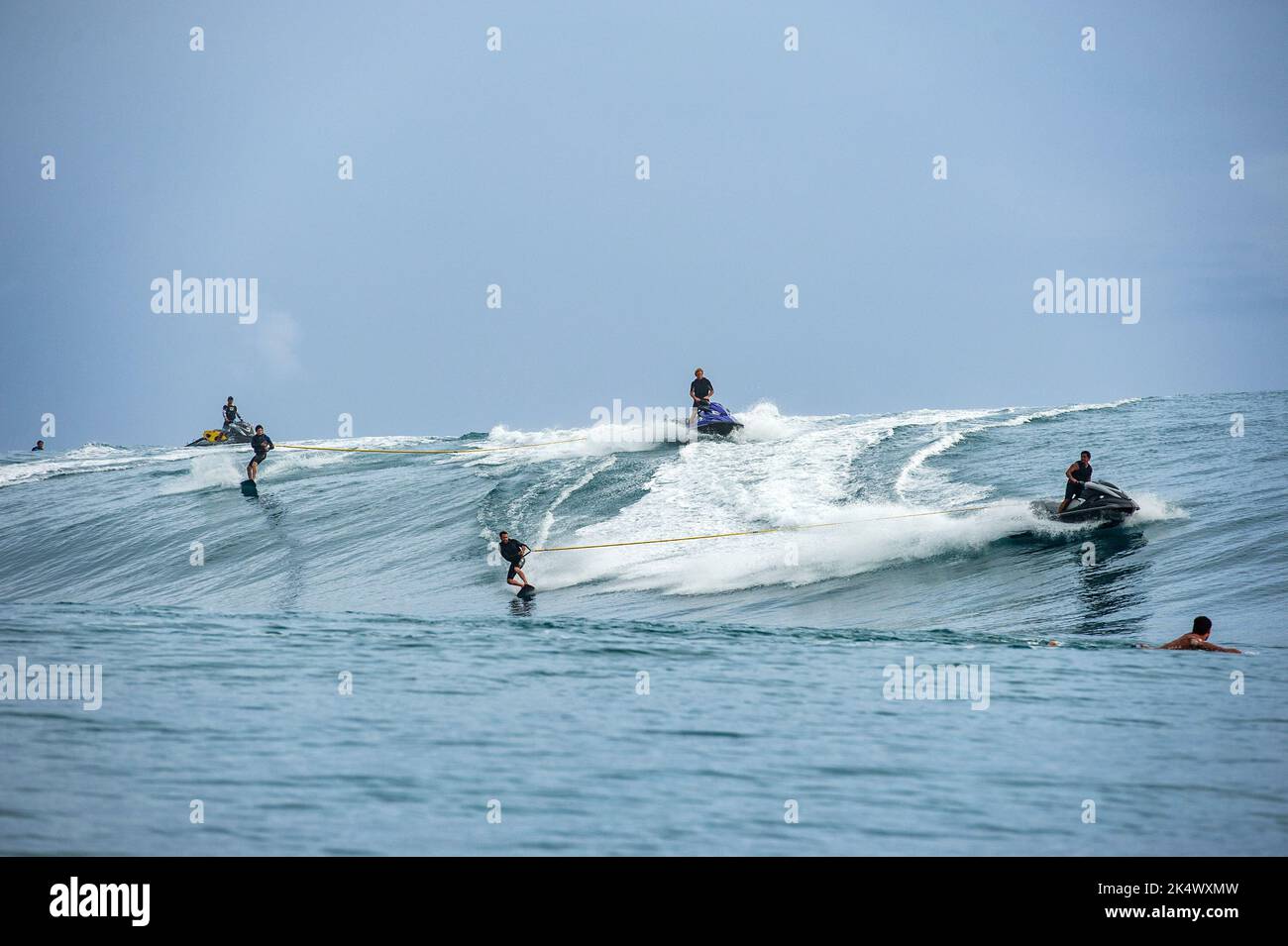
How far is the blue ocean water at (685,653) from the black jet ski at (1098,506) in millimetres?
252

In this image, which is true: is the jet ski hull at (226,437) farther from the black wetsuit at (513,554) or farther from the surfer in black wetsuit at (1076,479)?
the surfer in black wetsuit at (1076,479)

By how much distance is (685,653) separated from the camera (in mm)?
14047

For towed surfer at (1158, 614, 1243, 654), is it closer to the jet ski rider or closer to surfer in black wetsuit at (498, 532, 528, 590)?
the jet ski rider

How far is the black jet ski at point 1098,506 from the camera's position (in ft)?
63.9

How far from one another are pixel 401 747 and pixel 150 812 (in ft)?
7.53

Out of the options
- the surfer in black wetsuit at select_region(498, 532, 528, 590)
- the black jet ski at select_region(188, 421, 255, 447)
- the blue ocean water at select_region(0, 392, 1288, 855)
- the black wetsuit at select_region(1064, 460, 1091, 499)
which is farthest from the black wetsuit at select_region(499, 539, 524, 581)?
the black jet ski at select_region(188, 421, 255, 447)

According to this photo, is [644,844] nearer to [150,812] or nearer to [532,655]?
[150,812]

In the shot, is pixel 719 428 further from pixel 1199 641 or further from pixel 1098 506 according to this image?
pixel 1199 641

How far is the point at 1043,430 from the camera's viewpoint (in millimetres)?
29766

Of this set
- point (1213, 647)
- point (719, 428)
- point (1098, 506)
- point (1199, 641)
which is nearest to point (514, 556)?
point (1098, 506)

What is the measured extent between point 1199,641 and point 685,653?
242 inches

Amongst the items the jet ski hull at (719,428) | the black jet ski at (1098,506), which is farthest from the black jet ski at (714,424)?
the black jet ski at (1098,506)

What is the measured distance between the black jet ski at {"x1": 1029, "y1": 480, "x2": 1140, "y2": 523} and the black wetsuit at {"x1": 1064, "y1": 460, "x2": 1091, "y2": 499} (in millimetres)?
→ 82
